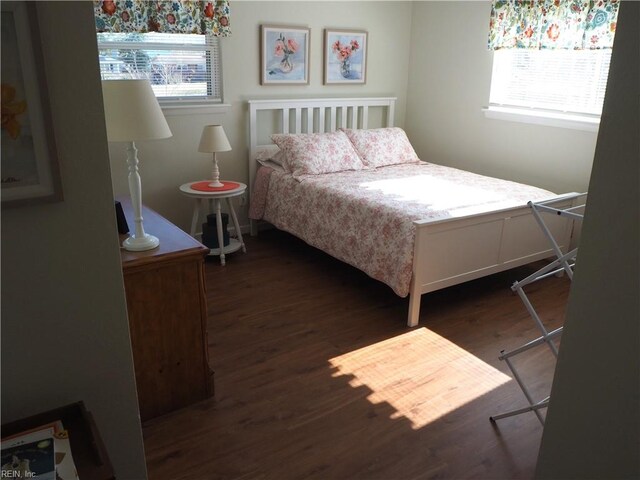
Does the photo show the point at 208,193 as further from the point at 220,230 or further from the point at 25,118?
the point at 25,118

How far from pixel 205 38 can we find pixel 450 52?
2.13 meters

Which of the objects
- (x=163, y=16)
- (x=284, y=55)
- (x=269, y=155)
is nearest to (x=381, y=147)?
(x=269, y=155)

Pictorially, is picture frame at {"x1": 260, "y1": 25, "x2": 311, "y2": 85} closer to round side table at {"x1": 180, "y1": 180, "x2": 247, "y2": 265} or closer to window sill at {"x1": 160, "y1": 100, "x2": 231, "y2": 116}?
window sill at {"x1": 160, "y1": 100, "x2": 231, "y2": 116}

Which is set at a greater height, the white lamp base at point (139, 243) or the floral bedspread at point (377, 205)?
the white lamp base at point (139, 243)

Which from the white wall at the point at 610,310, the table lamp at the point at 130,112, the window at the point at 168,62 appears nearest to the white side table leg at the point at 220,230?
the window at the point at 168,62

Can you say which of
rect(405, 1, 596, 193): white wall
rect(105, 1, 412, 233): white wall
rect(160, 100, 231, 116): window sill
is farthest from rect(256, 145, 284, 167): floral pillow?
rect(405, 1, 596, 193): white wall

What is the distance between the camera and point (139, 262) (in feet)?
6.75

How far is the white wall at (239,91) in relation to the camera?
4.11 meters

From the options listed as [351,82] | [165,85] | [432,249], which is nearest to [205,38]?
[165,85]

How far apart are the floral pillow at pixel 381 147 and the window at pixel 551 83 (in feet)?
2.56

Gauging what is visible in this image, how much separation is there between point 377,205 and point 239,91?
173 centimetres

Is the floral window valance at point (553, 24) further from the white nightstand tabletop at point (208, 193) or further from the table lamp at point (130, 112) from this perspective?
the table lamp at point (130, 112)

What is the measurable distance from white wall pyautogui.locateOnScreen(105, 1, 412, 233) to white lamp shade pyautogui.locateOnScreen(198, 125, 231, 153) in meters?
0.35

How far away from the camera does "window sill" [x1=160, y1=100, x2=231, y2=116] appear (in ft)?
13.2
